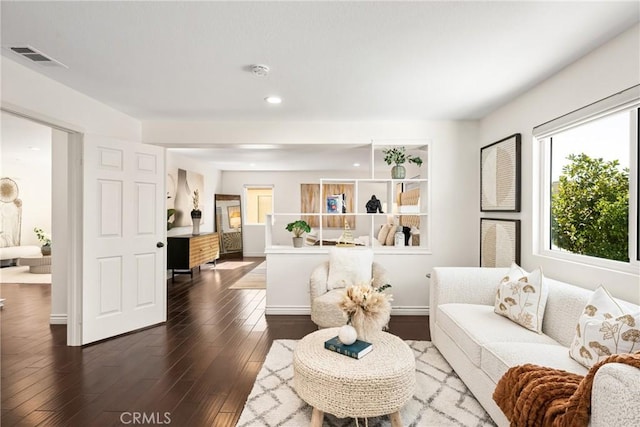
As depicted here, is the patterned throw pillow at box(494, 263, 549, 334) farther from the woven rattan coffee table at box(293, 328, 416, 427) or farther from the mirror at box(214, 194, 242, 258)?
the mirror at box(214, 194, 242, 258)

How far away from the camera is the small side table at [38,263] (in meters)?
6.69

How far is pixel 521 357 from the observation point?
186 cm

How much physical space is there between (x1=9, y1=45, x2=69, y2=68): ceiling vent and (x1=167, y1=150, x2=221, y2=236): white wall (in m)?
Result: 3.75

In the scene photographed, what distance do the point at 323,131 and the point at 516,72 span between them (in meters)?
2.11

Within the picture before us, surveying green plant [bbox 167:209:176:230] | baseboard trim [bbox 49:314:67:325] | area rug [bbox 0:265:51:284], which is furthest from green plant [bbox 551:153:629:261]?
area rug [bbox 0:265:51:284]

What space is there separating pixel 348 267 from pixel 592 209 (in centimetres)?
217

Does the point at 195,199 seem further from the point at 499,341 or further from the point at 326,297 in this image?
the point at 499,341

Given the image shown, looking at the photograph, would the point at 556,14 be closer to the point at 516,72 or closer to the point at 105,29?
the point at 516,72

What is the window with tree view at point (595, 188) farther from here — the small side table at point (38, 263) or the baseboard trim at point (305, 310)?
the small side table at point (38, 263)

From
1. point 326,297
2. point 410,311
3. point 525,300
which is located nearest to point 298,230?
point 326,297

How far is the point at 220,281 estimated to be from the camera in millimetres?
6000

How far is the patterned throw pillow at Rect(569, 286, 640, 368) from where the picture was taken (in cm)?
162

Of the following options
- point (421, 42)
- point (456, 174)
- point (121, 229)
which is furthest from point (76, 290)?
point (456, 174)

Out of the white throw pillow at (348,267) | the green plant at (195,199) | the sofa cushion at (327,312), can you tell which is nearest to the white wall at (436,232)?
the white throw pillow at (348,267)
